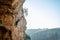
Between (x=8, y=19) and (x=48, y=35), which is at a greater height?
(x=8, y=19)

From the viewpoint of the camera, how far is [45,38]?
40.5ft

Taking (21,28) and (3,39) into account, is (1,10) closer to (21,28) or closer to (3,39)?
(3,39)

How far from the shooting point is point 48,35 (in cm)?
1230

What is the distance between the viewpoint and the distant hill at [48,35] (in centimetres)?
1177

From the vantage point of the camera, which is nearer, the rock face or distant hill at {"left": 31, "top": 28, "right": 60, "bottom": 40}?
the rock face

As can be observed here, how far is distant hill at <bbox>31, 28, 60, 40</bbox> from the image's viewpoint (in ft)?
38.6

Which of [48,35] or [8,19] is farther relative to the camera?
[48,35]

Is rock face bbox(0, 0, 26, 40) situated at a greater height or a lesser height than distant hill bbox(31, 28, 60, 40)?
greater

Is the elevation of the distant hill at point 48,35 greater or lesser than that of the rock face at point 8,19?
lesser

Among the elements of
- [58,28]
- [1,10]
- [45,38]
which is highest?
[1,10]

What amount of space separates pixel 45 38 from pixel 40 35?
1.81 feet

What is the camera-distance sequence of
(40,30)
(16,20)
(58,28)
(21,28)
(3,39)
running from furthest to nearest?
(40,30)
(58,28)
(21,28)
(16,20)
(3,39)

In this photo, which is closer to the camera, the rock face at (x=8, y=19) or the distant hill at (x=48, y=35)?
the rock face at (x=8, y=19)

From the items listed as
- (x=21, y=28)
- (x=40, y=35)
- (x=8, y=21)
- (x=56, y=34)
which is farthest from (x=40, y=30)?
(x=8, y=21)
